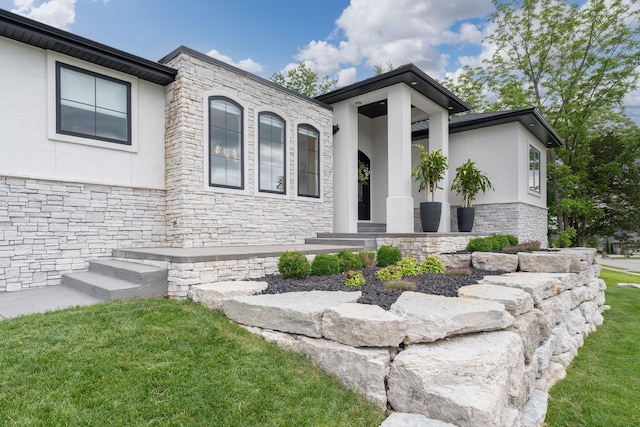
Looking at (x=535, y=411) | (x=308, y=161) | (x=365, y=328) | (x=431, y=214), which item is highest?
(x=308, y=161)

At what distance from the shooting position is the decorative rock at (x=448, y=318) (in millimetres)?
2629

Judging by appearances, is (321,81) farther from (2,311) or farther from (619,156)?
(2,311)

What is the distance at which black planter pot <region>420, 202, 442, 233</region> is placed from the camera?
785cm

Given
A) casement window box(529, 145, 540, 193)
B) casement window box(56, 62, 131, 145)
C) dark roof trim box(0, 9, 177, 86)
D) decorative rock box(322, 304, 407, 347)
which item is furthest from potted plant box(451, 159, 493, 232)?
casement window box(56, 62, 131, 145)

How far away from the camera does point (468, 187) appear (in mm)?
8953

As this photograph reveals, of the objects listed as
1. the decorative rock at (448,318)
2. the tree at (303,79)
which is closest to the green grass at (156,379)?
the decorative rock at (448,318)

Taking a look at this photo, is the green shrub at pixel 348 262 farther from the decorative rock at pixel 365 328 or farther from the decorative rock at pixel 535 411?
the decorative rock at pixel 535 411

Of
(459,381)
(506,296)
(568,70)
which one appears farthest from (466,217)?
(568,70)

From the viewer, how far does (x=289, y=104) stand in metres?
7.94

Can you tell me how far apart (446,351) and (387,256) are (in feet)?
11.0

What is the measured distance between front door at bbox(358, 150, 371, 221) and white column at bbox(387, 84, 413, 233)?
2.27 meters

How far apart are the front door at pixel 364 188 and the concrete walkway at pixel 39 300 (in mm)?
7518

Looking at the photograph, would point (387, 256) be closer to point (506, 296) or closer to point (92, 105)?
point (506, 296)

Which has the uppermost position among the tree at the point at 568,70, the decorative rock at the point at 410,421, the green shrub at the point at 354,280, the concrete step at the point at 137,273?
the tree at the point at 568,70
